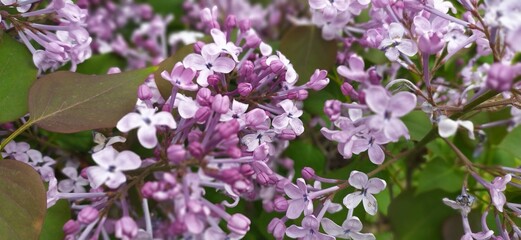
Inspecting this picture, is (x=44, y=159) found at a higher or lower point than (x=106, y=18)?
higher

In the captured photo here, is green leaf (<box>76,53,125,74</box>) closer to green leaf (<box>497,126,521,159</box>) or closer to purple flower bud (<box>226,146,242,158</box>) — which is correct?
purple flower bud (<box>226,146,242,158</box>)

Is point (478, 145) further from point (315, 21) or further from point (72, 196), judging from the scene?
point (72, 196)

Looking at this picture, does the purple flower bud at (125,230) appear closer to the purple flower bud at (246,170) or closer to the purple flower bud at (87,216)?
the purple flower bud at (87,216)

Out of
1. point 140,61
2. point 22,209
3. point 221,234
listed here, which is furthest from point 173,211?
point 140,61

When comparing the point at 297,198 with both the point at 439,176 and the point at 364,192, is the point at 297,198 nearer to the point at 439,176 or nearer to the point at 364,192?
the point at 364,192

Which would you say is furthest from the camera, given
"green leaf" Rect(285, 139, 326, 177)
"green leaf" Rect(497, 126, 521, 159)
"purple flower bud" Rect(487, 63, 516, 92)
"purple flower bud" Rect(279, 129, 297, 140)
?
"green leaf" Rect(285, 139, 326, 177)

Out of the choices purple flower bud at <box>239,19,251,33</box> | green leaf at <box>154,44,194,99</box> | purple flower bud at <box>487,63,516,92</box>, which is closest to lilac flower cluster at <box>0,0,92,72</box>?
green leaf at <box>154,44,194,99</box>

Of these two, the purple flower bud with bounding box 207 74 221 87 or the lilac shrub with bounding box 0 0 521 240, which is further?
the purple flower bud with bounding box 207 74 221 87
